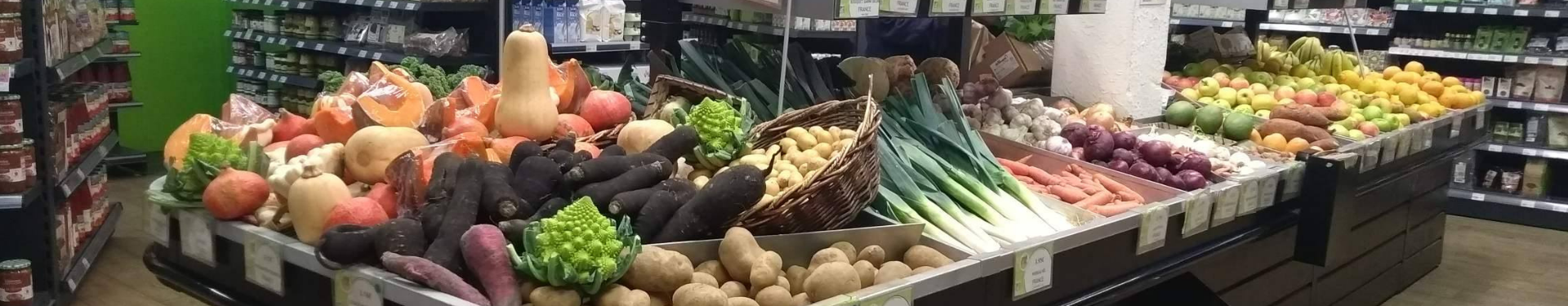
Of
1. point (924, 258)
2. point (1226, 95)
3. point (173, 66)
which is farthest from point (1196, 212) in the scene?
point (173, 66)

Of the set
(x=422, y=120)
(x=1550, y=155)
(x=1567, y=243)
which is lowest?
(x=1567, y=243)

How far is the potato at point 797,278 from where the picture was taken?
5.83 ft

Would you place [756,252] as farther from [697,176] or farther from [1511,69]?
[1511,69]

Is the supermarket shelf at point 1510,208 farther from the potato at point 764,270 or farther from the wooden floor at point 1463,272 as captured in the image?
the potato at point 764,270

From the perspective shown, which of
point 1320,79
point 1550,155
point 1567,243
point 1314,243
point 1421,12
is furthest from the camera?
point 1421,12

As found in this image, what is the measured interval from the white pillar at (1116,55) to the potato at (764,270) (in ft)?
7.12

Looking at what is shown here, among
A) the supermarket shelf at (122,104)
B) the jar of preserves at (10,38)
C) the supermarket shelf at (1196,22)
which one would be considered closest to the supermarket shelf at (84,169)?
the jar of preserves at (10,38)

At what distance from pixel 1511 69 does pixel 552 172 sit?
650 centimetres

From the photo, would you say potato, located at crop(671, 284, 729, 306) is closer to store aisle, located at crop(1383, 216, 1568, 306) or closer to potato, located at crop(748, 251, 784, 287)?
potato, located at crop(748, 251, 784, 287)

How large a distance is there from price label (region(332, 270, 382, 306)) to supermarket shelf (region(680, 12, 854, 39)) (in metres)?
2.09

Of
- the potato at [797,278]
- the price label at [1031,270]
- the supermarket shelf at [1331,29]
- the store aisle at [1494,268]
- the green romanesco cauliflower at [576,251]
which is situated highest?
the supermarket shelf at [1331,29]

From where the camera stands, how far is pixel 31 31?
3666 millimetres

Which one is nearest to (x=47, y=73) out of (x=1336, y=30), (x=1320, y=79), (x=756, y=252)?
(x=756, y=252)

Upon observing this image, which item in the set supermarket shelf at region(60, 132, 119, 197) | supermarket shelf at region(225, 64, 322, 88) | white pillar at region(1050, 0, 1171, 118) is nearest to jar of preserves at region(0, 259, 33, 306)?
supermarket shelf at region(60, 132, 119, 197)
